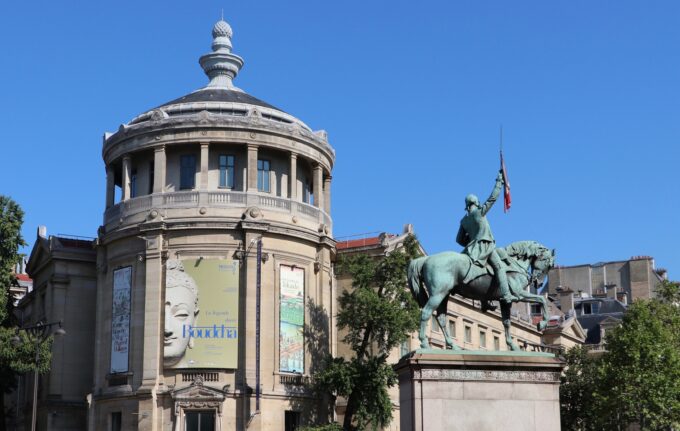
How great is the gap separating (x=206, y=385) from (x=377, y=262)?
13433 millimetres

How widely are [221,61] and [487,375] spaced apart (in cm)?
5217

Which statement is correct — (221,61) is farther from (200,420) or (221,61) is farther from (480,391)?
(480,391)

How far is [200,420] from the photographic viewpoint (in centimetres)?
6253

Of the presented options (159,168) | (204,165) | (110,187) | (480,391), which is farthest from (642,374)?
(480,391)

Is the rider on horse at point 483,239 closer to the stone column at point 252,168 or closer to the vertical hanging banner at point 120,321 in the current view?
the stone column at point 252,168

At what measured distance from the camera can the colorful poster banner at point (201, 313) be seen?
6322 centimetres

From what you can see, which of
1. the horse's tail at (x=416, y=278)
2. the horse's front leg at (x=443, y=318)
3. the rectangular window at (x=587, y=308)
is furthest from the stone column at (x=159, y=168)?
the rectangular window at (x=587, y=308)

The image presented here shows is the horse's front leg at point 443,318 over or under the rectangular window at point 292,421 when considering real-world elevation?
over

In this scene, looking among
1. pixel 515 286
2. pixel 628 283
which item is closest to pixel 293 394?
pixel 515 286

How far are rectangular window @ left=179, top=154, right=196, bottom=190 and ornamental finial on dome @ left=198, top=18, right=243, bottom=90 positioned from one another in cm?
1001

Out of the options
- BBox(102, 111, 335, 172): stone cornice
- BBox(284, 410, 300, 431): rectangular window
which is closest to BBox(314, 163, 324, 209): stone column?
BBox(102, 111, 335, 172): stone cornice

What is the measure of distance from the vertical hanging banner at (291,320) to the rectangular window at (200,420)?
211 inches

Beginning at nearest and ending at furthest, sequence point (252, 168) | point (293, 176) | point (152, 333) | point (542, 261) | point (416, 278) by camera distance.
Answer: point (416, 278)
point (542, 261)
point (152, 333)
point (252, 168)
point (293, 176)

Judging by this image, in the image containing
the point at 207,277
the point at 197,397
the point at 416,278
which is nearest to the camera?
the point at 416,278
